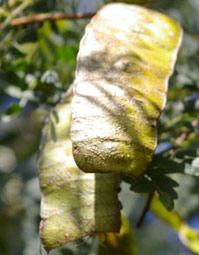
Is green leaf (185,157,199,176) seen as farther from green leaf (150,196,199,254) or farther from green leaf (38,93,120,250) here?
green leaf (150,196,199,254)

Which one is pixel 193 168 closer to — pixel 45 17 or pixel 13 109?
pixel 13 109

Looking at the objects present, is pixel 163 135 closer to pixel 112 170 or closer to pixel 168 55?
pixel 168 55

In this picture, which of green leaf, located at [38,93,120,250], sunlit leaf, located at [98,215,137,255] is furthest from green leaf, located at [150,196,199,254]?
green leaf, located at [38,93,120,250]

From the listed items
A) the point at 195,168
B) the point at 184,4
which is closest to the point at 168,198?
the point at 195,168

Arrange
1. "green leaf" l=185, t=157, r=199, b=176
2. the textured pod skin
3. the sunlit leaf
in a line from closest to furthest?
the textured pod skin → "green leaf" l=185, t=157, r=199, b=176 → the sunlit leaf

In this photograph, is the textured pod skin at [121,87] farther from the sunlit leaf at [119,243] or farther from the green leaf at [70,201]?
the sunlit leaf at [119,243]

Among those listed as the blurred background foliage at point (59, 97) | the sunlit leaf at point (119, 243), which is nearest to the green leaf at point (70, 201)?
the blurred background foliage at point (59, 97)
